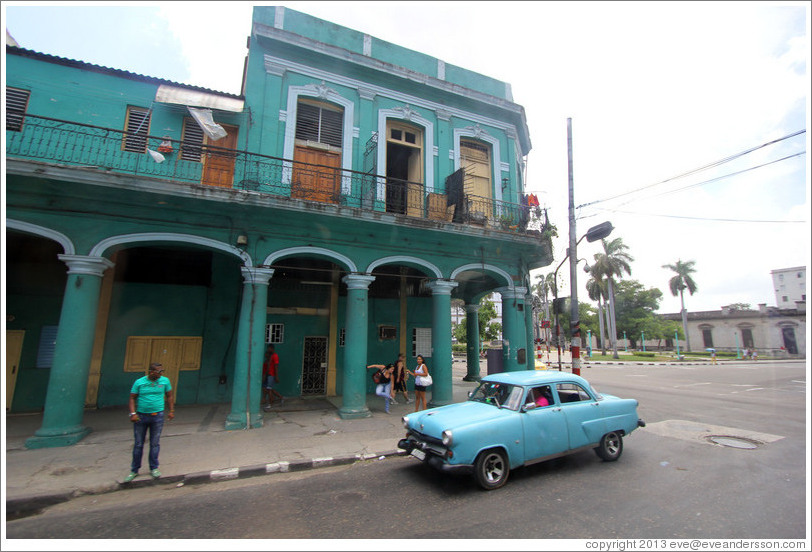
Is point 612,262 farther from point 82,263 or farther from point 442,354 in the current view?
point 82,263

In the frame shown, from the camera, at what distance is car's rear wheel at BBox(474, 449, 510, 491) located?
5.07 metres

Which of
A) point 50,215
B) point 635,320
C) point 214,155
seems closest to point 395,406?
point 214,155

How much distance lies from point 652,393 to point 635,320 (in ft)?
170

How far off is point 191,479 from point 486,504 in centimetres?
451

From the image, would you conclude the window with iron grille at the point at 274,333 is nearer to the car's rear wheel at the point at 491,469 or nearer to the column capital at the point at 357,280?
the column capital at the point at 357,280

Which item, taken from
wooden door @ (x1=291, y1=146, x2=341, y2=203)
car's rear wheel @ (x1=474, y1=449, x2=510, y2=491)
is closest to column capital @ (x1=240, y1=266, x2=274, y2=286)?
wooden door @ (x1=291, y1=146, x2=341, y2=203)

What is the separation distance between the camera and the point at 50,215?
7551 mm

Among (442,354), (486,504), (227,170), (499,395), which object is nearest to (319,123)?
(227,170)

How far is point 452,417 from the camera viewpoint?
5.60m

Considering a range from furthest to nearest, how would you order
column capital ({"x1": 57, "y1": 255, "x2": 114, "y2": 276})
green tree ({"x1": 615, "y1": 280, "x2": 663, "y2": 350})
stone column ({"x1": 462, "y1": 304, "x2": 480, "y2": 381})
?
green tree ({"x1": 615, "y1": 280, "x2": 663, "y2": 350}), stone column ({"x1": 462, "y1": 304, "x2": 480, "y2": 381}), column capital ({"x1": 57, "y1": 255, "x2": 114, "y2": 276})

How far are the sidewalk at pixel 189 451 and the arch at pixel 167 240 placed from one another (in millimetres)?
3904

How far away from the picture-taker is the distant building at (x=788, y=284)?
65375 millimetres

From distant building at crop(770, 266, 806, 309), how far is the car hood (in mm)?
87780

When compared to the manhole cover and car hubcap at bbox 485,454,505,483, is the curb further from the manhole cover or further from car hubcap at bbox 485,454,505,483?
the manhole cover
